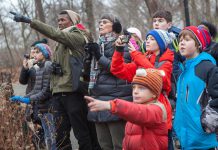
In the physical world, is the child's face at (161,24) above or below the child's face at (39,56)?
above

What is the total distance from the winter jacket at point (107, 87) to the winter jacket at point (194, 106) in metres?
0.90

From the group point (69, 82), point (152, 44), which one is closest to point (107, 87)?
point (152, 44)

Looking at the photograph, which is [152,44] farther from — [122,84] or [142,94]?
[142,94]

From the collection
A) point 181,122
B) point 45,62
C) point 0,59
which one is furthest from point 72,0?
point 181,122

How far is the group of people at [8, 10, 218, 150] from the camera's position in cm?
293

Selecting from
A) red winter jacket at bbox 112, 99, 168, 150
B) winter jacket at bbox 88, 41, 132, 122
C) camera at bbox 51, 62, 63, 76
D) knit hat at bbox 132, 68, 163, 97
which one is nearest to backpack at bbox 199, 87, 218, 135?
red winter jacket at bbox 112, 99, 168, 150

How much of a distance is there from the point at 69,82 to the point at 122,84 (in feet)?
2.92

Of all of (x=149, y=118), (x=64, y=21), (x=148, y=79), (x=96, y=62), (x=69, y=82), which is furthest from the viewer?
(x=64, y=21)

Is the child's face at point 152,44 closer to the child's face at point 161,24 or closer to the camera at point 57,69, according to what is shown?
the child's face at point 161,24

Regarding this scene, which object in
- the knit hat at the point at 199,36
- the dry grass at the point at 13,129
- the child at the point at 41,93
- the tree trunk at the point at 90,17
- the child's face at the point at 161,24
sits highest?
the tree trunk at the point at 90,17

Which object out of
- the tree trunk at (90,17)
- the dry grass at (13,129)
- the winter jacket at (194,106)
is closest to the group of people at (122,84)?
the winter jacket at (194,106)

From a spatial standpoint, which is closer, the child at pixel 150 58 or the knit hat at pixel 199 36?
the knit hat at pixel 199 36

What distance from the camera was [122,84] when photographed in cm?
409

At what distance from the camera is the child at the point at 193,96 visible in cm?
311
